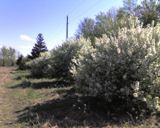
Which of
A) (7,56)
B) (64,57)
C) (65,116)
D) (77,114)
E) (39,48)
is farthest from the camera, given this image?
(7,56)

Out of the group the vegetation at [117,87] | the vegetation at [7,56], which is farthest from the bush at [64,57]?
the vegetation at [7,56]

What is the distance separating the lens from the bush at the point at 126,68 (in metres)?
10.5

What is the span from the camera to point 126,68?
35.8 feet

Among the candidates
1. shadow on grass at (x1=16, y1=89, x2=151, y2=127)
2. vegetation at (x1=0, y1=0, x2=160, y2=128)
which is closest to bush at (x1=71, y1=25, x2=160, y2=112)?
vegetation at (x1=0, y1=0, x2=160, y2=128)

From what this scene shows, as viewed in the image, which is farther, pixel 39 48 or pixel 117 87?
pixel 39 48

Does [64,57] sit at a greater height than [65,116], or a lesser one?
greater

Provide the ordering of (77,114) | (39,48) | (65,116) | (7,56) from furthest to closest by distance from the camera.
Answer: (7,56) → (39,48) → (65,116) → (77,114)

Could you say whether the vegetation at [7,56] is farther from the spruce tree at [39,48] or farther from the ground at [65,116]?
the ground at [65,116]

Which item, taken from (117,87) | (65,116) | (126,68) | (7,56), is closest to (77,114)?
(65,116)

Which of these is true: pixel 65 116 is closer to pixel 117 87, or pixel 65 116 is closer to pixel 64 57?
pixel 117 87

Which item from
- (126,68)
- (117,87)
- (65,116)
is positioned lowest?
(65,116)

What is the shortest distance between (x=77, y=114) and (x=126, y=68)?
2.16 m

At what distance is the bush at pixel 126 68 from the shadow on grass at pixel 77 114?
0.50 meters

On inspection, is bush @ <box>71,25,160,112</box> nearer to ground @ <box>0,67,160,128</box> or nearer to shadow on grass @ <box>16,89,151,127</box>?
shadow on grass @ <box>16,89,151,127</box>
